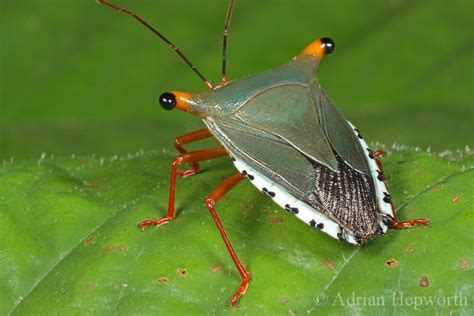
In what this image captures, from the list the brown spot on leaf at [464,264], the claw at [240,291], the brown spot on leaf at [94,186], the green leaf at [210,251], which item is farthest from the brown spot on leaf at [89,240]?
the brown spot on leaf at [464,264]

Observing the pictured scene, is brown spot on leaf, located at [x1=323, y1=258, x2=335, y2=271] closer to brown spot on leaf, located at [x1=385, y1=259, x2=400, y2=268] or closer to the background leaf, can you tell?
the background leaf

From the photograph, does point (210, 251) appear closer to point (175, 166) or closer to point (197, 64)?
point (175, 166)

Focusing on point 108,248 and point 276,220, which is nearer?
point 108,248

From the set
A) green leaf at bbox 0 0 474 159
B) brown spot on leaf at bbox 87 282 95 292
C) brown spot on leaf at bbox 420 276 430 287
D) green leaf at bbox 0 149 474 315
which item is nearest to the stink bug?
green leaf at bbox 0 149 474 315

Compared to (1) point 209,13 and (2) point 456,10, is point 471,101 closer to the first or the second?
(2) point 456,10

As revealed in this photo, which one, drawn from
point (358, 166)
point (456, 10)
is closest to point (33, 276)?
point (358, 166)

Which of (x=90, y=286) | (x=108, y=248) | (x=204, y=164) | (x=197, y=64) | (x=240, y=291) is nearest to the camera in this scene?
(x=240, y=291)

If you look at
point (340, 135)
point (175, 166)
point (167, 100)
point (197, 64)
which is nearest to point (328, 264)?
point (340, 135)
